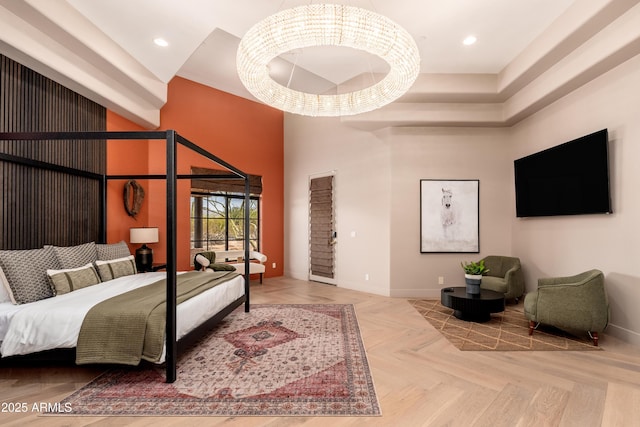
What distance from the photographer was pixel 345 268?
6.14 m

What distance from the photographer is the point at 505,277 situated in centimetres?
469

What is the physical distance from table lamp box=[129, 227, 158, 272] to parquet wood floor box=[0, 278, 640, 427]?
2185mm

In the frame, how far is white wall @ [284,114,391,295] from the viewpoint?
5582 millimetres

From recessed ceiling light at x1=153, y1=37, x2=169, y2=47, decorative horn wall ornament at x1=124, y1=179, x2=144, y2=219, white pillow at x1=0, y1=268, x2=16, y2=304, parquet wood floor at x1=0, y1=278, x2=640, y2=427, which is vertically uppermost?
recessed ceiling light at x1=153, y1=37, x2=169, y2=47

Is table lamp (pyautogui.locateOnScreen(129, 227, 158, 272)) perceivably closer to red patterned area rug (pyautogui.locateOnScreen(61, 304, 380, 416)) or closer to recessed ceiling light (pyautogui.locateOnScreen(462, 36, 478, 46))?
red patterned area rug (pyautogui.locateOnScreen(61, 304, 380, 416))

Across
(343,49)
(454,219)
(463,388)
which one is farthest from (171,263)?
(454,219)

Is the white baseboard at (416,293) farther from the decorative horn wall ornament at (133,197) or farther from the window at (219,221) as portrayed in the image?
the decorative horn wall ornament at (133,197)

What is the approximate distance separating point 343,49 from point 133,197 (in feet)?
13.0

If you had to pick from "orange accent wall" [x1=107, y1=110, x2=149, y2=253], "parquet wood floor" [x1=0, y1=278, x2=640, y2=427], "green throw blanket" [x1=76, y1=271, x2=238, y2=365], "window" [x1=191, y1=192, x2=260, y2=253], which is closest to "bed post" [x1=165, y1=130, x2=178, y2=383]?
"green throw blanket" [x1=76, y1=271, x2=238, y2=365]

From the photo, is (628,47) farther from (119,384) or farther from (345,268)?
(119,384)

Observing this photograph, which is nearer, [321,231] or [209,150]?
[209,150]

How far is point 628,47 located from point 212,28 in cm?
440

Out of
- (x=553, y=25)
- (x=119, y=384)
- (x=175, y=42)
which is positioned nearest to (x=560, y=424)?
(x=119, y=384)

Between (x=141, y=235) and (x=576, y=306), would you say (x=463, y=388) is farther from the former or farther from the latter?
(x=141, y=235)
